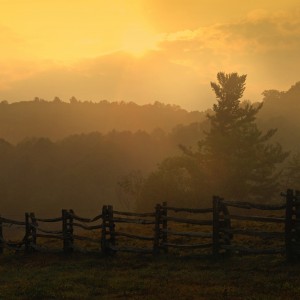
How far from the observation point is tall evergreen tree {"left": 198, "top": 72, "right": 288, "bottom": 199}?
51.0 meters

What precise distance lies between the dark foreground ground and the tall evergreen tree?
3399 centimetres

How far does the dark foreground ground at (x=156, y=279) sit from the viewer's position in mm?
12086

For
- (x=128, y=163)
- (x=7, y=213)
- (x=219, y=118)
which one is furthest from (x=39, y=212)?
(x=219, y=118)

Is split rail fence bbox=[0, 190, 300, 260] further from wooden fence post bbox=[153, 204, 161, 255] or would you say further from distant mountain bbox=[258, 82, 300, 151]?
distant mountain bbox=[258, 82, 300, 151]

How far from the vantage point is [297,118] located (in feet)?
378

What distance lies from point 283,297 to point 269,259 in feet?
14.5

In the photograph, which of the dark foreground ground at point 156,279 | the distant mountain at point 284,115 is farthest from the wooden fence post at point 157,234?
the distant mountain at point 284,115

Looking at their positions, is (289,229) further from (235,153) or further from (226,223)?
(235,153)

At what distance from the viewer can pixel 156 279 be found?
1398 cm

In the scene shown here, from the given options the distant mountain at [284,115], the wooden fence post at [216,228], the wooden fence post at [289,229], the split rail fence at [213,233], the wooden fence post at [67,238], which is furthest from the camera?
the distant mountain at [284,115]

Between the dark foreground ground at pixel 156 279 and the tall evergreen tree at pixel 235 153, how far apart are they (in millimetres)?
33993

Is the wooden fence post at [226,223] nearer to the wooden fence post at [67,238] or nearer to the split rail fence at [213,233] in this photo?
the split rail fence at [213,233]

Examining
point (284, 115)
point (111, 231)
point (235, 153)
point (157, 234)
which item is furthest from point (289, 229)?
point (284, 115)

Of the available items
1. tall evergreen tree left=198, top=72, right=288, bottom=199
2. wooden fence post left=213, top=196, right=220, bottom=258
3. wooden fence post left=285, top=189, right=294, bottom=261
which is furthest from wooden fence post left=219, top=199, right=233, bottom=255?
tall evergreen tree left=198, top=72, right=288, bottom=199
